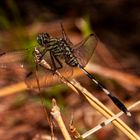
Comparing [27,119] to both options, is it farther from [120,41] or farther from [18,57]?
[120,41]

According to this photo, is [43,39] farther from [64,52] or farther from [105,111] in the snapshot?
[105,111]

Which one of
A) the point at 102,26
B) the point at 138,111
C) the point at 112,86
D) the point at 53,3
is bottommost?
the point at 138,111

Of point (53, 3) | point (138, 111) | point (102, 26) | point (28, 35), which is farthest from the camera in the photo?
point (53, 3)

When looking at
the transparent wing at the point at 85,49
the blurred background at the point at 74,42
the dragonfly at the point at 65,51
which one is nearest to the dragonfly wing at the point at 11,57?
the blurred background at the point at 74,42

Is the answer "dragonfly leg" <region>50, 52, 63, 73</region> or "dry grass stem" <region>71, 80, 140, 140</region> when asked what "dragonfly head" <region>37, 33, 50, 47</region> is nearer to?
"dragonfly leg" <region>50, 52, 63, 73</region>

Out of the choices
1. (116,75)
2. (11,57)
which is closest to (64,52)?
(11,57)

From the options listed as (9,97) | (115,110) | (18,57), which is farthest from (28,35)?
(18,57)

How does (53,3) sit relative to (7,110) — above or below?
above

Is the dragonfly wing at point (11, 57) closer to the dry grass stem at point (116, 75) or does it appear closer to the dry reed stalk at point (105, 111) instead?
the dry reed stalk at point (105, 111)
